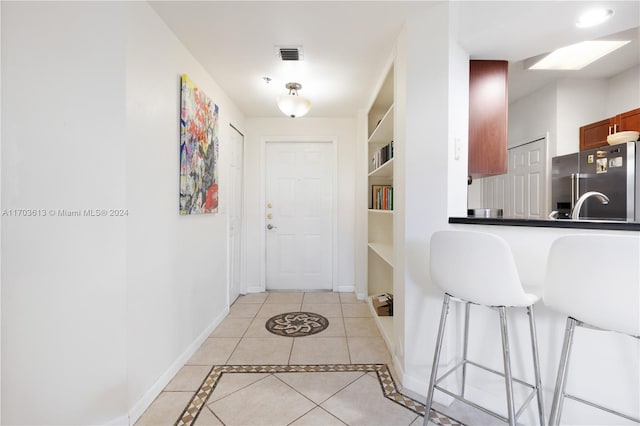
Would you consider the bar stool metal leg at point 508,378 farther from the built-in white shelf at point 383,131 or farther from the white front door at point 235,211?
the white front door at point 235,211

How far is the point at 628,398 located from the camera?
45.4 inches

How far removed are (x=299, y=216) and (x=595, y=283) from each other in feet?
9.97

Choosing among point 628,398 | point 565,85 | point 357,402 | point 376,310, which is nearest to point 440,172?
point 628,398

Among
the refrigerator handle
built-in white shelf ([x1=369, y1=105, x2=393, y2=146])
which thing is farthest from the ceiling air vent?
the refrigerator handle

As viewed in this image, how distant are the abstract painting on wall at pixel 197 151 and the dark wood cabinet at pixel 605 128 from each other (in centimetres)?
364

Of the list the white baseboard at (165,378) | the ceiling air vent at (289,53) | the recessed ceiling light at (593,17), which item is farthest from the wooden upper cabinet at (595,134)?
the white baseboard at (165,378)

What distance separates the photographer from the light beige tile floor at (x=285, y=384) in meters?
1.46

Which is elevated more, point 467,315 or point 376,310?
point 467,315

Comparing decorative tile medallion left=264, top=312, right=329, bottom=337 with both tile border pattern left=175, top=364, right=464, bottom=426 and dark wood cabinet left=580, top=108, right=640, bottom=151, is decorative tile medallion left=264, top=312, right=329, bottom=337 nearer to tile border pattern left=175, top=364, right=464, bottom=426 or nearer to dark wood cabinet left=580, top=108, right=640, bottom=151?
tile border pattern left=175, top=364, right=464, bottom=426

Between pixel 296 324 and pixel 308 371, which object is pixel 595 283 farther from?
pixel 296 324

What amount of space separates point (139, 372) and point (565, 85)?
14.7 feet

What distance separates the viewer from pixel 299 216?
12.1ft

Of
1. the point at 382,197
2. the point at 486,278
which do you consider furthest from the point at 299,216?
the point at 486,278

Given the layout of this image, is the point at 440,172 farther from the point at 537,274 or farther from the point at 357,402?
the point at 357,402
